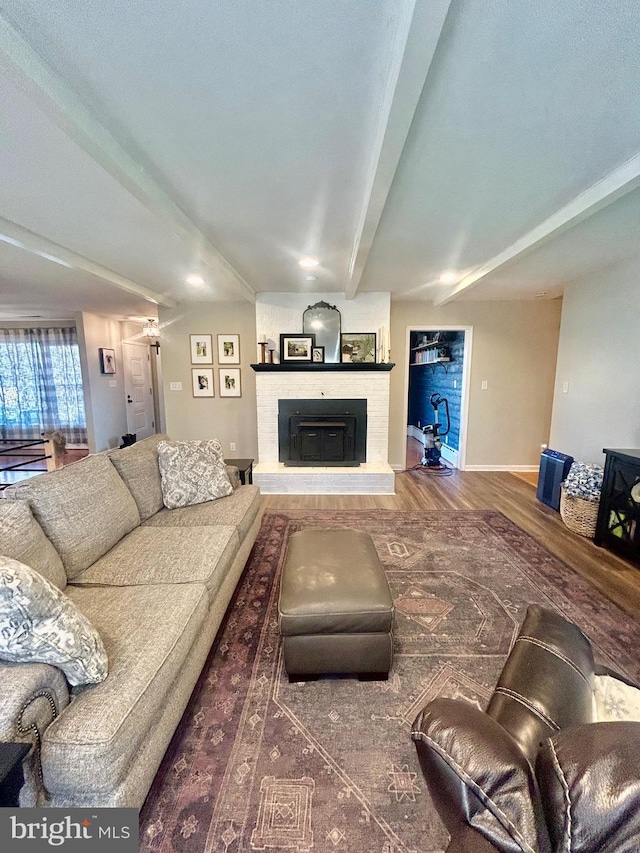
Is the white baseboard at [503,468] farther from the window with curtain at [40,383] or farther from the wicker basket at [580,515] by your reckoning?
the window with curtain at [40,383]

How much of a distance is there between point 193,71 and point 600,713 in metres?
2.29

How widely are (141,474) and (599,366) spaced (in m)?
4.10

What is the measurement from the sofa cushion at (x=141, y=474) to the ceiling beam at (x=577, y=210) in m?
3.09

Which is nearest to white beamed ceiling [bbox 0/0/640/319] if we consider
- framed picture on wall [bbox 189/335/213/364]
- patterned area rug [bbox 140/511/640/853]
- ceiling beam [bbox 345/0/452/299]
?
ceiling beam [bbox 345/0/452/299]

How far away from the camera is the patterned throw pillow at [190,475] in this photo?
250cm

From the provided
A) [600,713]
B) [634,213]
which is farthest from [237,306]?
[600,713]

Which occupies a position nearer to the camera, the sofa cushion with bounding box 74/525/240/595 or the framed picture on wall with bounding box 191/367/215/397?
the sofa cushion with bounding box 74/525/240/595

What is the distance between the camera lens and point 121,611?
55.1 inches

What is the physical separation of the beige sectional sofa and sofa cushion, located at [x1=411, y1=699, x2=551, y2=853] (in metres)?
0.85

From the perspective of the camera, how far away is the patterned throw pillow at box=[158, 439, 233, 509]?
8.21ft

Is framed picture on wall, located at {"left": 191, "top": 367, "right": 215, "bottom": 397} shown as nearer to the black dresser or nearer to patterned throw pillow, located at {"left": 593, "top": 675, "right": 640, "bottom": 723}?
the black dresser

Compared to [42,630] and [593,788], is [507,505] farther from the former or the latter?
Answer: [42,630]

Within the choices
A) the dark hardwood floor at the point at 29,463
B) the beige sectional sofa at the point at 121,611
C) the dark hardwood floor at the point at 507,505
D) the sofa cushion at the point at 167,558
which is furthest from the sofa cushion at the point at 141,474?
the dark hardwood floor at the point at 29,463

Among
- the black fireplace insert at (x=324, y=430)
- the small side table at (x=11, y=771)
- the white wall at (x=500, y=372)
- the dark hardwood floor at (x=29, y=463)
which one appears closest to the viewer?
the small side table at (x=11, y=771)
